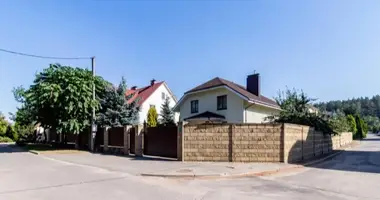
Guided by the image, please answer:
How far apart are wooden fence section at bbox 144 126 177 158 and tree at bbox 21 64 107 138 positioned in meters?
7.12

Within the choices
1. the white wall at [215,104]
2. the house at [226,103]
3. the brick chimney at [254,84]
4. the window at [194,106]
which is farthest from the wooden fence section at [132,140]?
the brick chimney at [254,84]

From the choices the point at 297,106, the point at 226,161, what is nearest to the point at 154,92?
the point at 297,106

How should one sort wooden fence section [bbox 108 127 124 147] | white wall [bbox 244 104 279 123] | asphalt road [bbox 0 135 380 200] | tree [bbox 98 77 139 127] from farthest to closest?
white wall [bbox 244 104 279 123] → tree [bbox 98 77 139 127] → wooden fence section [bbox 108 127 124 147] → asphalt road [bbox 0 135 380 200]

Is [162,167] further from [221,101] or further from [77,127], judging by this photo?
[221,101]

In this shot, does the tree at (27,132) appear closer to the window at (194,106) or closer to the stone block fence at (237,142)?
the window at (194,106)

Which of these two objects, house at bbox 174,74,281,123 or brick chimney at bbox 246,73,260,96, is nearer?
house at bbox 174,74,281,123

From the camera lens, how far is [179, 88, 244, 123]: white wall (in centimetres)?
2742

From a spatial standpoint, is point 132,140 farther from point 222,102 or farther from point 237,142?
point 222,102

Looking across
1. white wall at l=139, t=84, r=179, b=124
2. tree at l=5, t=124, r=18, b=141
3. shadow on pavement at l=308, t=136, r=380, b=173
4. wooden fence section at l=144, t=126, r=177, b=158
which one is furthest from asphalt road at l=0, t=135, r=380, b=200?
tree at l=5, t=124, r=18, b=141

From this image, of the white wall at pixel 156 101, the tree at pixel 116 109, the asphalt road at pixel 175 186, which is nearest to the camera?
the asphalt road at pixel 175 186

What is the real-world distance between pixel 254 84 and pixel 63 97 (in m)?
17.0

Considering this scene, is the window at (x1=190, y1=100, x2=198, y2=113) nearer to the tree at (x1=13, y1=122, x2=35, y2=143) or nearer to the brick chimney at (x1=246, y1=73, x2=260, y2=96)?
the brick chimney at (x1=246, y1=73, x2=260, y2=96)

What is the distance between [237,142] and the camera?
15469 mm

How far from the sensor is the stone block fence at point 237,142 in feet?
50.3
